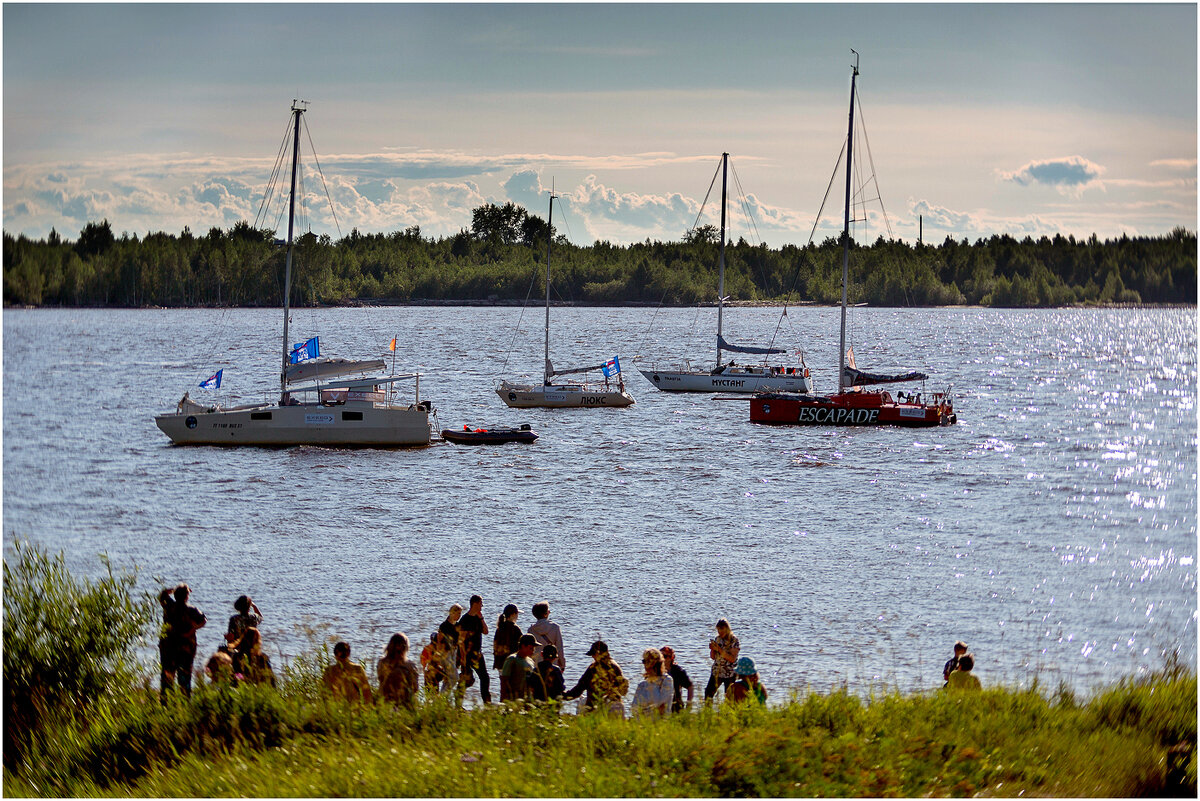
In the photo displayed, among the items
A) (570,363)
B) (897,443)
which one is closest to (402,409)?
(897,443)

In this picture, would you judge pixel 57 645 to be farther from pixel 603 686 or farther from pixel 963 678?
pixel 963 678

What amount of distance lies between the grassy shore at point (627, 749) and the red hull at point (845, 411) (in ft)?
145

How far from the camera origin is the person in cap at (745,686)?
14.4 m

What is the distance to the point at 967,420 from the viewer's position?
70.6 metres

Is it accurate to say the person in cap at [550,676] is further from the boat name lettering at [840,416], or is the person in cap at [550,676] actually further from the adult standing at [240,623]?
the boat name lettering at [840,416]

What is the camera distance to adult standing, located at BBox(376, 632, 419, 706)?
13.7 metres

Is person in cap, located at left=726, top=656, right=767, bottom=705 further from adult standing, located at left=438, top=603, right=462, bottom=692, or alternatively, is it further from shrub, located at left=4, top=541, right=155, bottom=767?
shrub, located at left=4, top=541, right=155, bottom=767

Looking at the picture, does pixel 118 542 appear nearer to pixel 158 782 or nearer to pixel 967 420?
pixel 158 782

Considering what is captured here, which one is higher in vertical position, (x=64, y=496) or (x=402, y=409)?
(x=402, y=409)

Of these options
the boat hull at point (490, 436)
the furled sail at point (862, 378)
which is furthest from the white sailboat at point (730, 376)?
the boat hull at point (490, 436)

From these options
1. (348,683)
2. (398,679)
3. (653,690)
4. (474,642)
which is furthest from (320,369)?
(653,690)

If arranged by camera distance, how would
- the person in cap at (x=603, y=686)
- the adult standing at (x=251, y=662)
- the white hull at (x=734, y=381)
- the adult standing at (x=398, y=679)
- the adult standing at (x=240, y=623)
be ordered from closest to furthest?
the person in cap at (x=603, y=686)
the adult standing at (x=398, y=679)
the adult standing at (x=251, y=662)
the adult standing at (x=240, y=623)
the white hull at (x=734, y=381)

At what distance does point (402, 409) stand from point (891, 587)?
2778 cm

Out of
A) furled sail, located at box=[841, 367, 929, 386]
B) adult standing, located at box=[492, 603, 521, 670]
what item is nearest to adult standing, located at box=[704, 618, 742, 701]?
adult standing, located at box=[492, 603, 521, 670]
